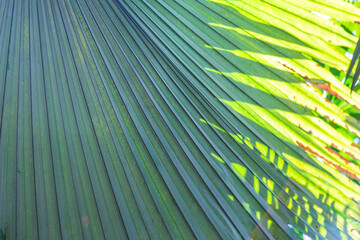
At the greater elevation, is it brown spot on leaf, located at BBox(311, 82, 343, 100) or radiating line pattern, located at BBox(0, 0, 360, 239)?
brown spot on leaf, located at BBox(311, 82, 343, 100)

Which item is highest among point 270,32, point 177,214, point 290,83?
point 270,32

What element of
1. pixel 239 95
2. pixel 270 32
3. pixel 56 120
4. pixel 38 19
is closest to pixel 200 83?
pixel 239 95

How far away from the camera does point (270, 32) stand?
2.50ft

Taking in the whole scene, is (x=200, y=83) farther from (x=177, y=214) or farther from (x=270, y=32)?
(x=177, y=214)

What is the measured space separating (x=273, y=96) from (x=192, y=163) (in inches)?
12.5

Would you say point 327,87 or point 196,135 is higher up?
point 327,87

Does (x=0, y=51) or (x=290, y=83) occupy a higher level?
(x=290, y=83)

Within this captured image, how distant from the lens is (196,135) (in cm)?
86

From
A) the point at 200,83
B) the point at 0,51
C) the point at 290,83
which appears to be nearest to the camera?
the point at 290,83

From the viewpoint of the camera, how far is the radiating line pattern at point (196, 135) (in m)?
0.75

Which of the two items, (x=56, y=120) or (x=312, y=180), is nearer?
(x=312, y=180)

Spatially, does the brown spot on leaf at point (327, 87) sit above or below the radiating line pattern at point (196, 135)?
above

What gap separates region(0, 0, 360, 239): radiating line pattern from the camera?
0.75 metres

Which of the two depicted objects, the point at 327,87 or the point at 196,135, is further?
the point at 196,135
